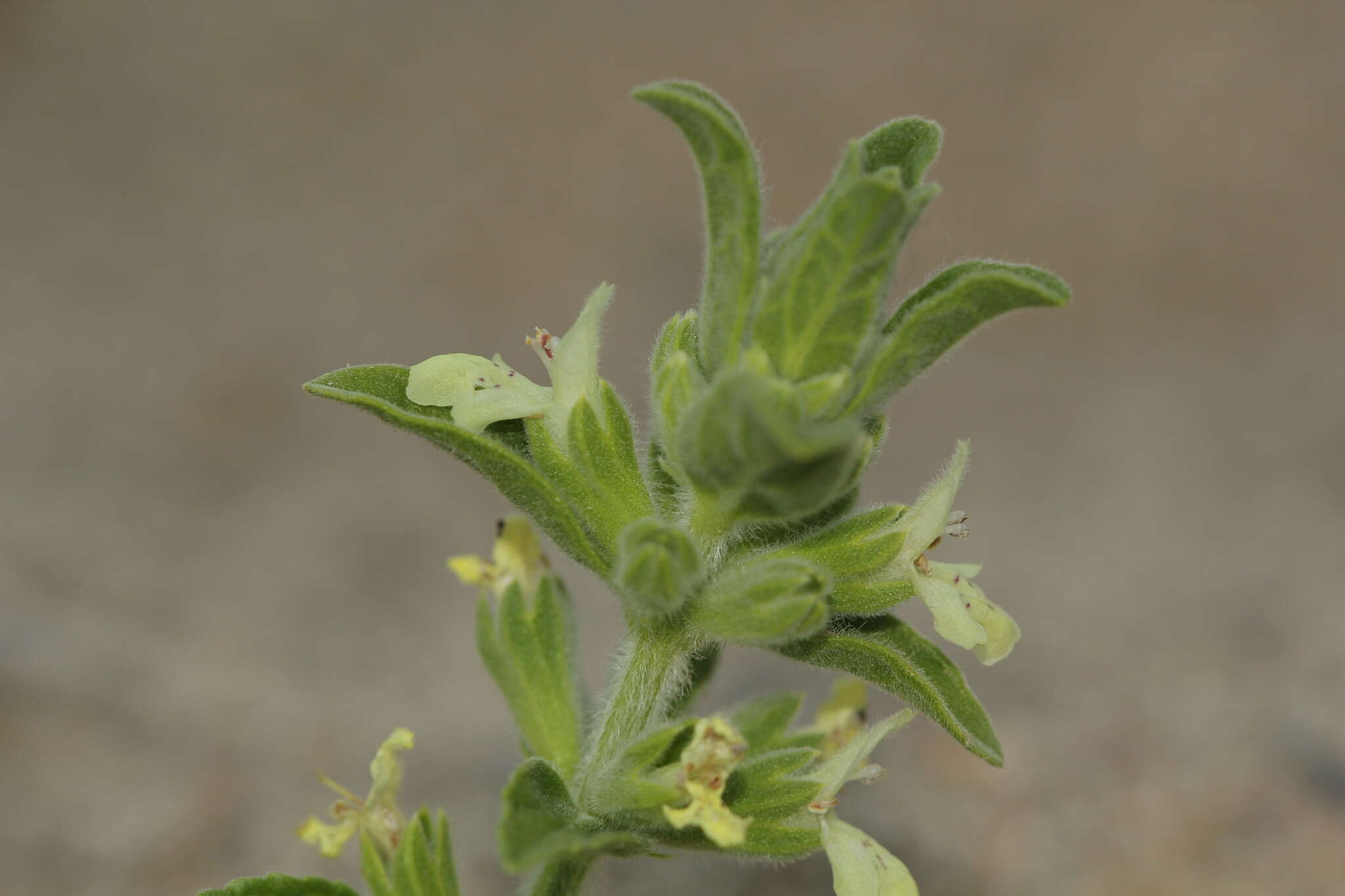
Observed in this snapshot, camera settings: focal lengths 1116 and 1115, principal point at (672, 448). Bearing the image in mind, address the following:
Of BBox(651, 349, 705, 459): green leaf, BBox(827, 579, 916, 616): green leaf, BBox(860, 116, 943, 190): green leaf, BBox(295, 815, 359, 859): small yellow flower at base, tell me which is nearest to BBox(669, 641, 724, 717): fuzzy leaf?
BBox(827, 579, 916, 616): green leaf

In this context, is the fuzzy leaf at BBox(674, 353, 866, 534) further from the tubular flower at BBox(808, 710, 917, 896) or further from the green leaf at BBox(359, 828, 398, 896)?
the green leaf at BBox(359, 828, 398, 896)

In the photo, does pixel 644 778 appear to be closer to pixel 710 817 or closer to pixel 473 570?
pixel 710 817

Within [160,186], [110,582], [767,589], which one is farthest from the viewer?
[160,186]

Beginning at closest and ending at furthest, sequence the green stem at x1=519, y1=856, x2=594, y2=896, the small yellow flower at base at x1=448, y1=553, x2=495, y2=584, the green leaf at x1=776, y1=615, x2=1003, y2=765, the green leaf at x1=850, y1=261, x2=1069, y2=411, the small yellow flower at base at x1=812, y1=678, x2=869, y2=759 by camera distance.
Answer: the green leaf at x1=850, y1=261, x2=1069, y2=411 → the green leaf at x1=776, y1=615, x2=1003, y2=765 → the green stem at x1=519, y1=856, x2=594, y2=896 → the small yellow flower at base at x1=448, y1=553, x2=495, y2=584 → the small yellow flower at base at x1=812, y1=678, x2=869, y2=759

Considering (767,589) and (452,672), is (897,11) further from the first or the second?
(767,589)

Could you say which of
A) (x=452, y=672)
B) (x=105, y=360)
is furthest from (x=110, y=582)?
(x=105, y=360)

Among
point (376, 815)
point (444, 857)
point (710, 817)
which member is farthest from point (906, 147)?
point (376, 815)
